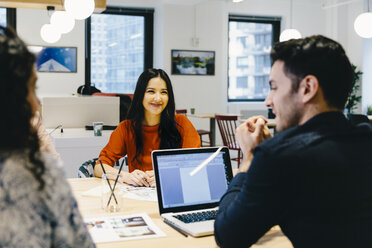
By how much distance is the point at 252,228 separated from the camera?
101 centimetres

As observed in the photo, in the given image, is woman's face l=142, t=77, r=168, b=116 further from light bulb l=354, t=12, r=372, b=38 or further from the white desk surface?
light bulb l=354, t=12, r=372, b=38

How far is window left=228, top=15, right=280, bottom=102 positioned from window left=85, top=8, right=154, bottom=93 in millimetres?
1725

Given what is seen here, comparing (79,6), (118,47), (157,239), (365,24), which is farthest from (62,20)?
(118,47)

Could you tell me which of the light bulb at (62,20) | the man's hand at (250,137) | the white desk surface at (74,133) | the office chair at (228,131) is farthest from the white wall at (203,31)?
the man's hand at (250,137)

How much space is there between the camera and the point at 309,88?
1.07 metres

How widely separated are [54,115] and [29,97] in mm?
3647

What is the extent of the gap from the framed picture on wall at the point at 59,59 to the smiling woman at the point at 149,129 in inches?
209

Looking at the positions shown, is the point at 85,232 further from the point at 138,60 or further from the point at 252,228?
the point at 138,60

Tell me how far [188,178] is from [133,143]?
103cm

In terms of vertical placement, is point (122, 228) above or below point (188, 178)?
below

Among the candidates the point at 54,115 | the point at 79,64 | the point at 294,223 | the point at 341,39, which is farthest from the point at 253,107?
the point at 294,223

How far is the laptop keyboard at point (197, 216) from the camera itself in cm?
150

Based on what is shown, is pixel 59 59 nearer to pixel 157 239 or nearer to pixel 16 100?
pixel 157 239

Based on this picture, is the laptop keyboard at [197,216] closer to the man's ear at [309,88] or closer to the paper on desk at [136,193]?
the paper on desk at [136,193]
